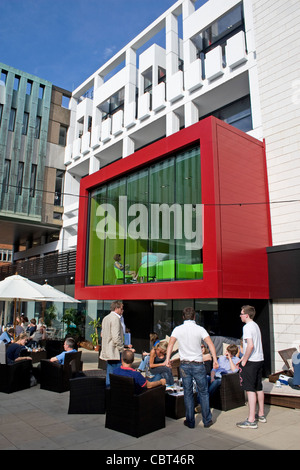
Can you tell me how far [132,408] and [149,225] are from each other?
7.74 meters

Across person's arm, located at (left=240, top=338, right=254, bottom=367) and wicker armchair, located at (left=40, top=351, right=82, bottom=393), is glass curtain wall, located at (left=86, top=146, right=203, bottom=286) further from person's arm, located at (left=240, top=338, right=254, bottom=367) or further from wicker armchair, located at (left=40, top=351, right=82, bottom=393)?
person's arm, located at (left=240, top=338, right=254, bottom=367)

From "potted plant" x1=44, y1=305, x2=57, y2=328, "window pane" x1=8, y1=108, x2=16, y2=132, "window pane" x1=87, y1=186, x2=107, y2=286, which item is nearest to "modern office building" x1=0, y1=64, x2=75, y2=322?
"window pane" x1=8, y1=108, x2=16, y2=132

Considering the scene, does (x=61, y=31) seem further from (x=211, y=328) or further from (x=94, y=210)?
(x=211, y=328)

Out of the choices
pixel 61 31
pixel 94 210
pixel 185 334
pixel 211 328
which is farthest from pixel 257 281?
pixel 61 31

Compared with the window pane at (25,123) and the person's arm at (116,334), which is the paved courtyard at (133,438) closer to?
the person's arm at (116,334)

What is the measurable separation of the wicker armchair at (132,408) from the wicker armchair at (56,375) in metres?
2.90

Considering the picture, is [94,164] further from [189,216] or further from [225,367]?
[225,367]

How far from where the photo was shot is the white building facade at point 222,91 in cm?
1069

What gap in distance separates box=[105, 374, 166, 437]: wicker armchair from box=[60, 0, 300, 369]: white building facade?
20.9ft

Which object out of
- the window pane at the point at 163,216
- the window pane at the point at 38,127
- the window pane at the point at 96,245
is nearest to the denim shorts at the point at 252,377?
the window pane at the point at 163,216

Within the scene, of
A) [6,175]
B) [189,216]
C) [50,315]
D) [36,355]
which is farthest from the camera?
[6,175]

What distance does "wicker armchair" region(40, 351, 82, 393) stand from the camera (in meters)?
7.61

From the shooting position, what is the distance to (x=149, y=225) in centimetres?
1189

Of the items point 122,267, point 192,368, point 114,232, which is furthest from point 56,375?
point 114,232
